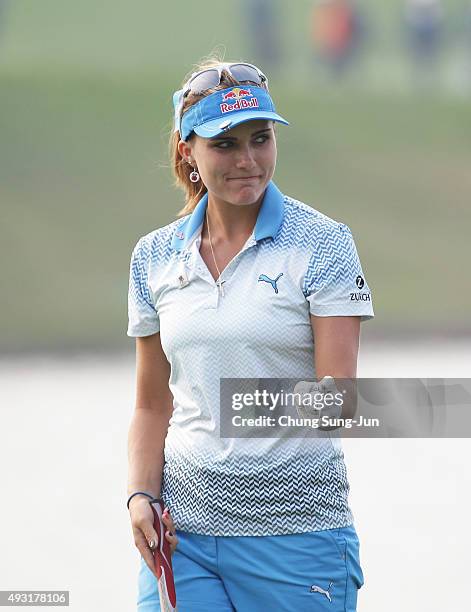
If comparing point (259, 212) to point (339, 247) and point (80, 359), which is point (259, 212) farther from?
point (80, 359)

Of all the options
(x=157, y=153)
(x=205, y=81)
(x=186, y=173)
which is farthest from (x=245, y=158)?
(x=157, y=153)

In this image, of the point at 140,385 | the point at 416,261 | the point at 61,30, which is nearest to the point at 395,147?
the point at 416,261

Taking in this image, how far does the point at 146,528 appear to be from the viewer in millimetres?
2836

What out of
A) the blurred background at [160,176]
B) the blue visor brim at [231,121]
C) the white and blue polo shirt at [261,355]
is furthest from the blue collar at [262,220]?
the blurred background at [160,176]

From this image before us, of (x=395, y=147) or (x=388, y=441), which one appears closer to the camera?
(x=388, y=441)

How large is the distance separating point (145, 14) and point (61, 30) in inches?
56.6

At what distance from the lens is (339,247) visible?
2742 millimetres

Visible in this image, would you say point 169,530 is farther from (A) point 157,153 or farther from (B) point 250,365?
(A) point 157,153

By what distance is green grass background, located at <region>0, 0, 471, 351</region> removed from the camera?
16109 millimetres

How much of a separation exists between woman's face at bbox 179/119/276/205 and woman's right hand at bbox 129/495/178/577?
633mm

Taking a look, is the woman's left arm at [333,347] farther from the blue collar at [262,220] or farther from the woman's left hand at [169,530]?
the woman's left hand at [169,530]

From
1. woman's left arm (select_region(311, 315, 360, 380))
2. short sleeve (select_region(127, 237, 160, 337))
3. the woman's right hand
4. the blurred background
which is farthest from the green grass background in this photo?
woman's left arm (select_region(311, 315, 360, 380))

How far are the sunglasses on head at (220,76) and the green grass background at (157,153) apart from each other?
442 inches

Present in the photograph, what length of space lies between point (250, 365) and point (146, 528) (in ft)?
1.31
